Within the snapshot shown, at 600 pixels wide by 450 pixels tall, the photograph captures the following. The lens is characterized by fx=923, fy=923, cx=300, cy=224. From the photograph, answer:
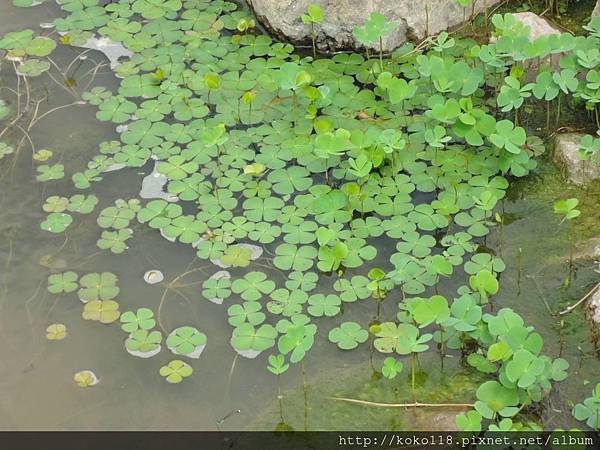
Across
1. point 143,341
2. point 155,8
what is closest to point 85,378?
point 143,341

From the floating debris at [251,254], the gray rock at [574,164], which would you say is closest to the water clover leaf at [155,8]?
the floating debris at [251,254]

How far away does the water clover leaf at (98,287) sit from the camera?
374cm

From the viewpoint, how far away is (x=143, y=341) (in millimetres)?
3570

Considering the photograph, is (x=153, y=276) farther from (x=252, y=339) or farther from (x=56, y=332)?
(x=252, y=339)

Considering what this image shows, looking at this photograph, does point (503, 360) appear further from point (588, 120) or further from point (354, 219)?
point (588, 120)

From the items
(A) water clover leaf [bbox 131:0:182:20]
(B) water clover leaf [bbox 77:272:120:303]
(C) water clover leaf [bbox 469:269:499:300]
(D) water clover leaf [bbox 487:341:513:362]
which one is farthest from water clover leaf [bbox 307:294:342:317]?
(A) water clover leaf [bbox 131:0:182:20]

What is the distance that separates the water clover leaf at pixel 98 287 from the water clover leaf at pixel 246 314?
50 cm

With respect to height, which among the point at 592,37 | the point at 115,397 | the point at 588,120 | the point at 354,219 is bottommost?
the point at 115,397

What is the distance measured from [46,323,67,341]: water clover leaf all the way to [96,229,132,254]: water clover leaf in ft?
1.40

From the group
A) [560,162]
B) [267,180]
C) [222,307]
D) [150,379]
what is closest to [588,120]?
[560,162]

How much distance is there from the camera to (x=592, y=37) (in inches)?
170

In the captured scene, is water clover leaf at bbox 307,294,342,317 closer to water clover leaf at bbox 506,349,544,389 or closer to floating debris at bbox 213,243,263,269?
floating debris at bbox 213,243,263,269

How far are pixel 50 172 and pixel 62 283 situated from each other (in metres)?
0.69

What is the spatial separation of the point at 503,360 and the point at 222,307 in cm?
114
